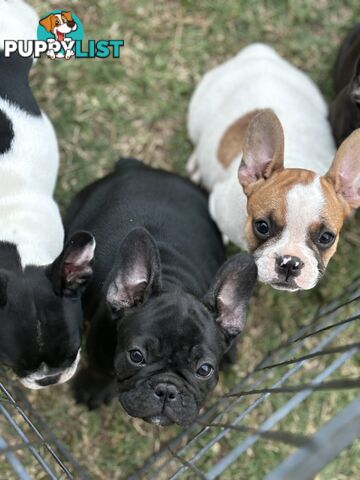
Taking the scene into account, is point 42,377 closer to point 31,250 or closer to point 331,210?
point 31,250

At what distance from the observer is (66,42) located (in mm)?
5148

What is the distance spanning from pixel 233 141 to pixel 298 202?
1.10 m

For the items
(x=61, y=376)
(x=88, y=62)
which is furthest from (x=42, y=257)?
(x=88, y=62)

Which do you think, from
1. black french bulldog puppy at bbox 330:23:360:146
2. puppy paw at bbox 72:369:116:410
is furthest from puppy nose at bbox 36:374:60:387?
black french bulldog puppy at bbox 330:23:360:146

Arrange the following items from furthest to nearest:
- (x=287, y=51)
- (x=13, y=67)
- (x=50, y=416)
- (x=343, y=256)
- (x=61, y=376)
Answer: (x=287, y=51)
(x=343, y=256)
(x=50, y=416)
(x=13, y=67)
(x=61, y=376)

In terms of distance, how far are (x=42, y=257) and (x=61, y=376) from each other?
72 cm

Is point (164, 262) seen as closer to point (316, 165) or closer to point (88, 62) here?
point (316, 165)

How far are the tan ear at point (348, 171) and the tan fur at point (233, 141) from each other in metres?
0.89

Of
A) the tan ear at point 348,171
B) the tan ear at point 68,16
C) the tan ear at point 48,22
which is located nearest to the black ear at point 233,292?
the tan ear at point 348,171

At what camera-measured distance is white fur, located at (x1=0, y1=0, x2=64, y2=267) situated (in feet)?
12.3

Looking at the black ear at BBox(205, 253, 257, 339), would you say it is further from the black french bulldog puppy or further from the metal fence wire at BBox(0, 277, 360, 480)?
the black french bulldog puppy

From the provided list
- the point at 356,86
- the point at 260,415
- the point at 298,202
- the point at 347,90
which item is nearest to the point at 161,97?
the point at 347,90

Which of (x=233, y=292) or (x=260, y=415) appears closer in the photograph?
(x=233, y=292)

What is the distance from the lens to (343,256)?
5238 millimetres
